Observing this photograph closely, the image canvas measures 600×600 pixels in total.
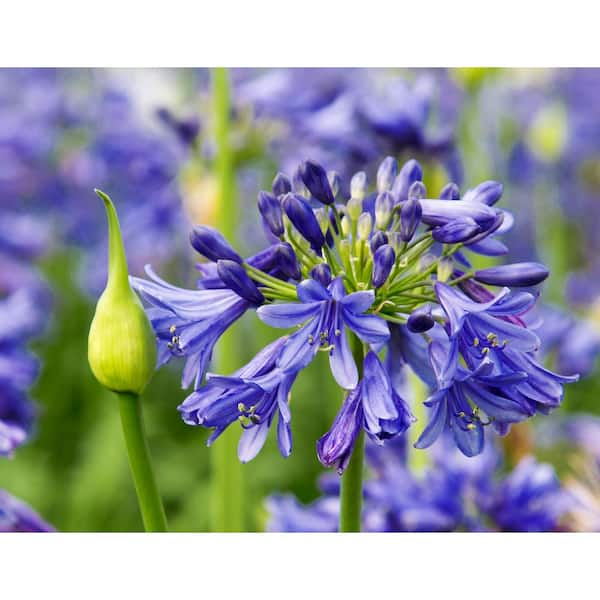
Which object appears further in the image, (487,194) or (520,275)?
(487,194)

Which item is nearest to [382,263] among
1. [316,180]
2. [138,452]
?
[316,180]

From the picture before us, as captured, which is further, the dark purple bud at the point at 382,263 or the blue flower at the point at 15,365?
the blue flower at the point at 15,365

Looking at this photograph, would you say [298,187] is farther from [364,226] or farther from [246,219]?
[246,219]

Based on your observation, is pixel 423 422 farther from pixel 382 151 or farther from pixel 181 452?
pixel 181 452

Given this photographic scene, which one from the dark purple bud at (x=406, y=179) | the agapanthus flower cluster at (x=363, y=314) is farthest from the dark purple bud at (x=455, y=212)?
the dark purple bud at (x=406, y=179)

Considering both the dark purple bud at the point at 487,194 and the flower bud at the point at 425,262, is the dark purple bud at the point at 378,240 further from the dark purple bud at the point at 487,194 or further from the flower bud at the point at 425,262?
the dark purple bud at the point at 487,194

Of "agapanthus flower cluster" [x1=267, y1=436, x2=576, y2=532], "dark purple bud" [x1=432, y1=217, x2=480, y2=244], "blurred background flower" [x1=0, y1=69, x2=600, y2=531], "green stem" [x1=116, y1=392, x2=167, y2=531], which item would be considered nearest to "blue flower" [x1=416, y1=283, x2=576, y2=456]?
"dark purple bud" [x1=432, y1=217, x2=480, y2=244]
